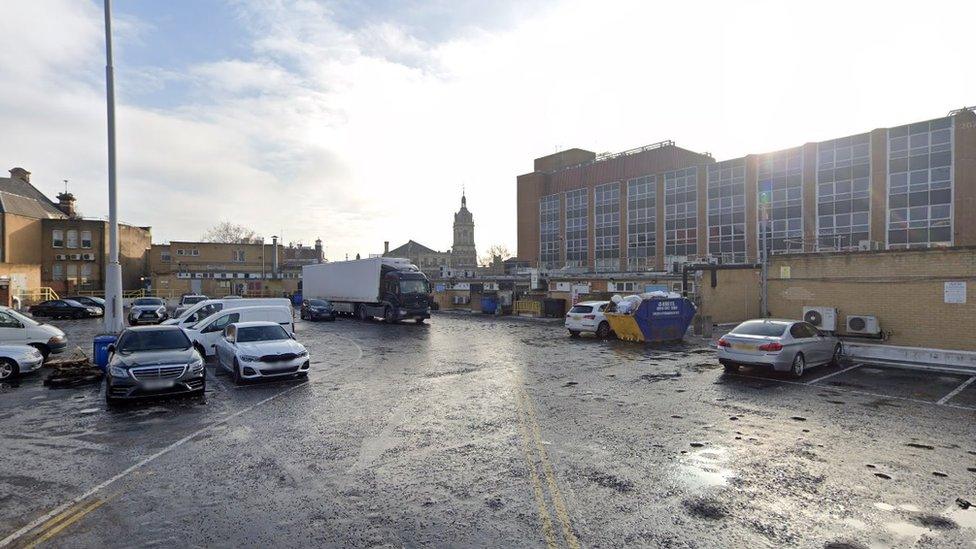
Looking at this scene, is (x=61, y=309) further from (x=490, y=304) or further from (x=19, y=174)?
(x=19, y=174)

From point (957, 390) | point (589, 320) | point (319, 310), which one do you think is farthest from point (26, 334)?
point (957, 390)

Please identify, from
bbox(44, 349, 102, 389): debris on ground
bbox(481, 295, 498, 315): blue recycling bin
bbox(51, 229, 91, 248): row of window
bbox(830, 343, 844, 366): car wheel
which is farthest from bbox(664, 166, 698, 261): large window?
bbox(51, 229, 91, 248): row of window

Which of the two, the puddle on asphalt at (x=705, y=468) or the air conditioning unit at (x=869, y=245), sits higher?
the air conditioning unit at (x=869, y=245)

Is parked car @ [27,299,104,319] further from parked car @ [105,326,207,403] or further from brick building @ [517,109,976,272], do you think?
brick building @ [517,109,976,272]

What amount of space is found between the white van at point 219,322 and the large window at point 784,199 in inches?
1686

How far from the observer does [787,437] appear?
8.10 m

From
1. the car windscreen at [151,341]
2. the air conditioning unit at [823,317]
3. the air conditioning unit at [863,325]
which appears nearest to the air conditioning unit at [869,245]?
the air conditioning unit at [823,317]

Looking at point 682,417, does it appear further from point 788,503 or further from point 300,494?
point 300,494

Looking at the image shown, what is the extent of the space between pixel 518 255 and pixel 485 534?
72.8 meters

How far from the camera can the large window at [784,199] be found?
4700 centimetres

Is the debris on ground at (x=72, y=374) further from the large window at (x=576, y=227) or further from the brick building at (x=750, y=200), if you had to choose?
the large window at (x=576, y=227)

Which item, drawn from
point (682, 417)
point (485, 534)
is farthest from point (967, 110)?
point (485, 534)

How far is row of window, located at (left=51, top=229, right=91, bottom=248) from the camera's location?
5706 centimetres

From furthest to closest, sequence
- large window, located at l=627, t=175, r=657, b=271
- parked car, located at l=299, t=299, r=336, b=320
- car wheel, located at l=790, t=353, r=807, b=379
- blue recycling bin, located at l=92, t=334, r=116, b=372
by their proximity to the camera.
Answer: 1. large window, located at l=627, t=175, r=657, b=271
2. parked car, located at l=299, t=299, r=336, b=320
3. blue recycling bin, located at l=92, t=334, r=116, b=372
4. car wheel, located at l=790, t=353, r=807, b=379
